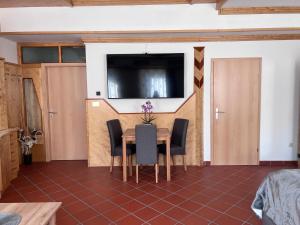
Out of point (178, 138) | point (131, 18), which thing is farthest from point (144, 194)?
point (131, 18)

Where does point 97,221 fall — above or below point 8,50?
below

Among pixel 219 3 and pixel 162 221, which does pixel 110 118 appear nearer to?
pixel 162 221

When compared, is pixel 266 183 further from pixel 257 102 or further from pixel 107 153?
pixel 107 153

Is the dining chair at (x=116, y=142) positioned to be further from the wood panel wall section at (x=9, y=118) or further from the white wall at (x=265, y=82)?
the wood panel wall section at (x=9, y=118)

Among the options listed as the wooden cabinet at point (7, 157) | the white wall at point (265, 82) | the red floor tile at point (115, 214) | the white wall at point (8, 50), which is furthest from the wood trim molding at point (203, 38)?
the red floor tile at point (115, 214)

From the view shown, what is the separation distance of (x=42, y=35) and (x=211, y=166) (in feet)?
11.9

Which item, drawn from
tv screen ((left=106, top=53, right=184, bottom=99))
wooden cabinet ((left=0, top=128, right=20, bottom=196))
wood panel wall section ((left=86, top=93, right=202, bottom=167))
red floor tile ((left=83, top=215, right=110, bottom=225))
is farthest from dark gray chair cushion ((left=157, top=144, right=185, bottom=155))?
wooden cabinet ((left=0, top=128, right=20, bottom=196))

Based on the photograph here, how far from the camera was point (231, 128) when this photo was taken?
14.6 ft

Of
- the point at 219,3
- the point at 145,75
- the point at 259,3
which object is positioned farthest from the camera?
the point at 145,75

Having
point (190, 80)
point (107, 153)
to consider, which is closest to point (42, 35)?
point (107, 153)

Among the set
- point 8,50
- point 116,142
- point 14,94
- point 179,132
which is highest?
point 8,50

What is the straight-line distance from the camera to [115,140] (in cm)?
413

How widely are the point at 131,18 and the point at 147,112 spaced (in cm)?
161

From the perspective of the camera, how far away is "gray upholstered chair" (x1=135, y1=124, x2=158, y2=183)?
3.66 metres
